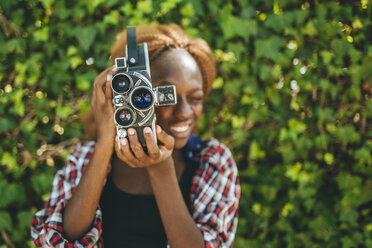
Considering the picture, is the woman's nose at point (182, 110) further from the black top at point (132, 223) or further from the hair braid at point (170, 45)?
the black top at point (132, 223)

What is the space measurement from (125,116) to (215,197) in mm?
526

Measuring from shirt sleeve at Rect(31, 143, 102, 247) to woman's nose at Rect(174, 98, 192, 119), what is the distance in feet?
1.48

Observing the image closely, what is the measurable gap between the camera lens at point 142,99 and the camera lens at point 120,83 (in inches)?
1.4

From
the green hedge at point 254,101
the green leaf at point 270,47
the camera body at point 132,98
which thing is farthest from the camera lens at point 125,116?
the green leaf at point 270,47

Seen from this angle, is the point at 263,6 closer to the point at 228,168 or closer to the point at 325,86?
the point at 325,86

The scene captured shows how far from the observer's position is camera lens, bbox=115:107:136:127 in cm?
103

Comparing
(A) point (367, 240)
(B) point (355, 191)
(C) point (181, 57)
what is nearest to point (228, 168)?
(C) point (181, 57)

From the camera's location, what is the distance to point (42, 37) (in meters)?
1.86

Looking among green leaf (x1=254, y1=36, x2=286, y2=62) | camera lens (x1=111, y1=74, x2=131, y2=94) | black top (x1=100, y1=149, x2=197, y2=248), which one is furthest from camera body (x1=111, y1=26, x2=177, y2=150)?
green leaf (x1=254, y1=36, x2=286, y2=62)

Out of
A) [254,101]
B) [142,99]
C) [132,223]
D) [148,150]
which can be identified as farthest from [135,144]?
[254,101]

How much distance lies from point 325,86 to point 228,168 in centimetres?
98

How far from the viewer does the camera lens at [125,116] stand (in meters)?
1.03

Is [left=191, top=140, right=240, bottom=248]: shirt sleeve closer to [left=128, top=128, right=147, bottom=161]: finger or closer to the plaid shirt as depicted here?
the plaid shirt

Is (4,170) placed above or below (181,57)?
below
